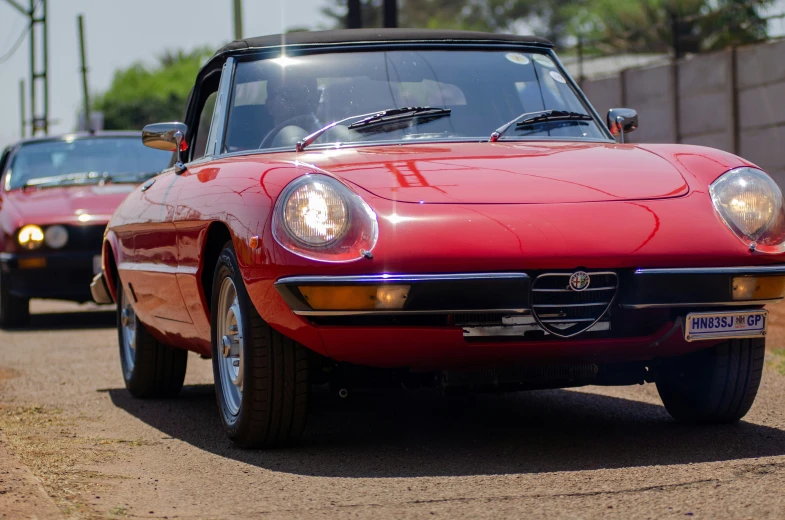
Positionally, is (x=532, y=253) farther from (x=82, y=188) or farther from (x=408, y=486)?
(x=82, y=188)

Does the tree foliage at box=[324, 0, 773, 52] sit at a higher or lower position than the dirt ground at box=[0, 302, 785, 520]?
higher

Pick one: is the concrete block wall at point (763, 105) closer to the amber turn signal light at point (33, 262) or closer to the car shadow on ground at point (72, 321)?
the car shadow on ground at point (72, 321)

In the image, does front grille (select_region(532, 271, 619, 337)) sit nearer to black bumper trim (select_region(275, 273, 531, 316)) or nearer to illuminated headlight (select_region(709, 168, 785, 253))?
black bumper trim (select_region(275, 273, 531, 316))

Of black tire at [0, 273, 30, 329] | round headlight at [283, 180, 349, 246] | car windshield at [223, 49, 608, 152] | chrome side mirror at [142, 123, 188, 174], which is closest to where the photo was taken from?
round headlight at [283, 180, 349, 246]

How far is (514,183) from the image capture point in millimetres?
4613

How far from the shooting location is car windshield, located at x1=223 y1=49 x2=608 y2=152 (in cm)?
547

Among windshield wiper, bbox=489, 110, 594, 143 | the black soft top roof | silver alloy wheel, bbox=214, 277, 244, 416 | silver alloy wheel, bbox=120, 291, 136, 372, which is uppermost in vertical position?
the black soft top roof

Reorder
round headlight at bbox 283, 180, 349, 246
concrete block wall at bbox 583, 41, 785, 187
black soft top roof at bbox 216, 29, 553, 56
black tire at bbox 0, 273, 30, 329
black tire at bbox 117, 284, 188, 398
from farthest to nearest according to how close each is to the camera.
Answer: concrete block wall at bbox 583, 41, 785, 187 < black tire at bbox 0, 273, 30, 329 < black tire at bbox 117, 284, 188, 398 < black soft top roof at bbox 216, 29, 553, 56 < round headlight at bbox 283, 180, 349, 246

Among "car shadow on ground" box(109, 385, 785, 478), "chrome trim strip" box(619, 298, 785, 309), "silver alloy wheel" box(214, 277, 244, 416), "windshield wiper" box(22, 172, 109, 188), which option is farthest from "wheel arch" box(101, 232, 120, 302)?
"windshield wiper" box(22, 172, 109, 188)

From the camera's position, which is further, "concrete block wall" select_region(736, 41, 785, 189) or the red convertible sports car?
"concrete block wall" select_region(736, 41, 785, 189)

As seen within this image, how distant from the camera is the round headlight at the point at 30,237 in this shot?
36.7ft

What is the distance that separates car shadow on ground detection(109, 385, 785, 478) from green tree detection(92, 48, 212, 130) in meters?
72.1

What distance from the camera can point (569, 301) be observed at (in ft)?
14.6

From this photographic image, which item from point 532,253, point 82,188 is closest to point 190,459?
point 532,253
